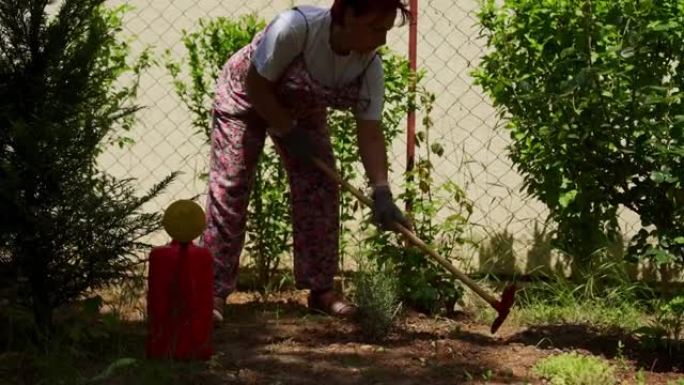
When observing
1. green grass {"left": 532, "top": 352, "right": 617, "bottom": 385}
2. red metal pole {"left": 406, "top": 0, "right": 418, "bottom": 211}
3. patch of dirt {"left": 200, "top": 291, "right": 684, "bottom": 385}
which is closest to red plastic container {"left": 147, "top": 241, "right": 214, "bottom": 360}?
patch of dirt {"left": 200, "top": 291, "right": 684, "bottom": 385}

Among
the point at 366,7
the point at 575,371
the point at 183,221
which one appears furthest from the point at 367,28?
the point at 575,371

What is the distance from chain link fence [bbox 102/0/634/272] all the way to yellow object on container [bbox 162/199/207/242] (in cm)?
206

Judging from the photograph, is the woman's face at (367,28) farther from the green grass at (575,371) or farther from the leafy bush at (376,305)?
the green grass at (575,371)

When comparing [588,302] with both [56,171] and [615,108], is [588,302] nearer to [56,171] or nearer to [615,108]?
[615,108]

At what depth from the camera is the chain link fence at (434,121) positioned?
6062mm

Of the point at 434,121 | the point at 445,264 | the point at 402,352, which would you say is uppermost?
the point at 434,121

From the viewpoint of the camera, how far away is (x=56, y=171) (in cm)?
381

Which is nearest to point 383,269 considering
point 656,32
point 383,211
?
point 383,211

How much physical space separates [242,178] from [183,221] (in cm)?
79

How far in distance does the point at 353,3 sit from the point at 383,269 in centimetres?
154

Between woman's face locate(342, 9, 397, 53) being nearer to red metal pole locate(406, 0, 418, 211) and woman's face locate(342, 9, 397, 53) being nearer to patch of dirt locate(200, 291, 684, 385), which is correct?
patch of dirt locate(200, 291, 684, 385)

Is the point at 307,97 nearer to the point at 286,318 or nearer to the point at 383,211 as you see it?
the point at 383,211

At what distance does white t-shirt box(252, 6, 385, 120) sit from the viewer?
4090mm

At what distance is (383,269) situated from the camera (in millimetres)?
5043
